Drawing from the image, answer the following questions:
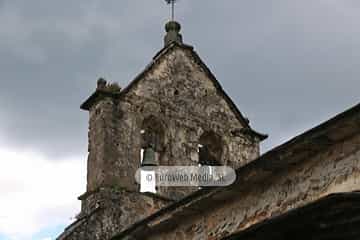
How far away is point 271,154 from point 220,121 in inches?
203

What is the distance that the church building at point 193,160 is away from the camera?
23.0 ft

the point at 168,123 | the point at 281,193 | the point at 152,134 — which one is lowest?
the point at 281,193

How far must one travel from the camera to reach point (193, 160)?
1189 cm

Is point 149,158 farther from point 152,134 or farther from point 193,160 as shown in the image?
point 193,160

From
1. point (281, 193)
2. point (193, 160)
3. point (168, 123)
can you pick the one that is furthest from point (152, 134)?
point (281, 193)

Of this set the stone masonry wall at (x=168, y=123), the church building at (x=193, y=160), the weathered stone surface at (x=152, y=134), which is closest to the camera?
the church building at (x=193, y=160)

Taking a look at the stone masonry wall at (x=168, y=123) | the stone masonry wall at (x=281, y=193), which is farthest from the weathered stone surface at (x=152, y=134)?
the stone masonry wall at (x=281, y=193)

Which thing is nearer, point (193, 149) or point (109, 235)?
point (109, 235)

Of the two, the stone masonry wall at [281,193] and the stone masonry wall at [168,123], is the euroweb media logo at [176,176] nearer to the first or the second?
the stone masonry wall at [168,123]

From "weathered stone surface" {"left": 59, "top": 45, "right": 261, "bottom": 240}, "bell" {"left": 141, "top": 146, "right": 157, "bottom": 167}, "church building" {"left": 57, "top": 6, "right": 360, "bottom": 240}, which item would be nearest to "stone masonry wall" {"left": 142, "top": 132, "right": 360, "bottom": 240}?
"church building" {"left": 57, "top": 6, "right": 360, "bottom": 240}

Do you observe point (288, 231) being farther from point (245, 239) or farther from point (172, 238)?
point (172, 238)

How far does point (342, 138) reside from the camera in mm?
7031

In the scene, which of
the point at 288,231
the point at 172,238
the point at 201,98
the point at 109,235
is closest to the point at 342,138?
the point at 288,231

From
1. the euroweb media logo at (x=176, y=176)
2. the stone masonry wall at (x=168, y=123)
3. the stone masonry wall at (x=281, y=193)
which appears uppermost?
the stone masonry wall at (x=168, y=123)
